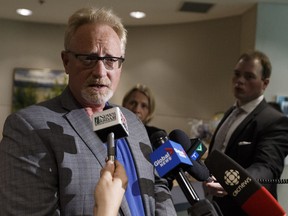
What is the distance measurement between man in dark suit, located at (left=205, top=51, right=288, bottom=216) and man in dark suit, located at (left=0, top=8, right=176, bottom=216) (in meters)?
0.33

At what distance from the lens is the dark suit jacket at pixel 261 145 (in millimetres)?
1570

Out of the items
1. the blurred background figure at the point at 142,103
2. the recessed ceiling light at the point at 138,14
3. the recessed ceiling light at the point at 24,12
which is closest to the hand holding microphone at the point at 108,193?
the blurred background figure at the point at 142,103

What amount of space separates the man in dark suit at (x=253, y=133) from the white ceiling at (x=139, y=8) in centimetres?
267

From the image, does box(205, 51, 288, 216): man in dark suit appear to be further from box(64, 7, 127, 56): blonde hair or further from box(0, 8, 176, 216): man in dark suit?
box(64, 7, 127, 56): blonde hair

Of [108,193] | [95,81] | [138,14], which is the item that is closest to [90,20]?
[95,81]

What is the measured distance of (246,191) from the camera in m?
0.79

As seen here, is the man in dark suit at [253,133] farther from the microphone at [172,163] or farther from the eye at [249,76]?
the microphone at [172,163]

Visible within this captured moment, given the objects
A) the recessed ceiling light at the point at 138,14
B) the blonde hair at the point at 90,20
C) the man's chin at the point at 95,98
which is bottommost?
the man's chin at the point at 95,98

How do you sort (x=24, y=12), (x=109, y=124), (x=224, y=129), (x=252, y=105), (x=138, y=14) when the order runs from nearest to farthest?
1. (x=109, y=124)
2. (x=252, y=105)
3. (x=224, y=129)
4. (x=138, y=14)
5. (x=24, y=12)

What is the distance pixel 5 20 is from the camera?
6.17m

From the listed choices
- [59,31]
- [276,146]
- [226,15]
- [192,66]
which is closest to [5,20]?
[59,31]

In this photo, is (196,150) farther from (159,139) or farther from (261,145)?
(261,145)

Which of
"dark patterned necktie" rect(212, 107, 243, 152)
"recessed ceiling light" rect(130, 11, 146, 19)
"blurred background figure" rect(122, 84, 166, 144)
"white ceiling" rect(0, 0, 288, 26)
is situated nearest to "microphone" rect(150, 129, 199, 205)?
"dark patterned necktie" rect(212, 107, 243, 152)

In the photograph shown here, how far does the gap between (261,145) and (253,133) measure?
11cm
